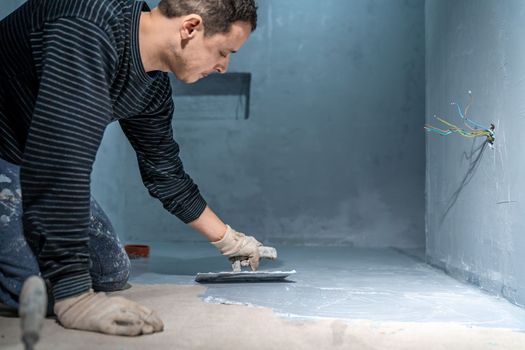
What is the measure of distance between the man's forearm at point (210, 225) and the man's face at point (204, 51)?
504 mm

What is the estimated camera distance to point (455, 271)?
6.63ft

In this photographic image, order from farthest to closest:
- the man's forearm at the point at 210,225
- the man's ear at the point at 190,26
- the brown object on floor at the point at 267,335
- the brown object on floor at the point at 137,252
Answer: the brown object on floor at the point at 137,252 < the man's forearm at the point at 210,225 < the man's ear at the point at 190,26 < the brown object on floor at the point at 267,335

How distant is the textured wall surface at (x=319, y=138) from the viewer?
13.4 feet

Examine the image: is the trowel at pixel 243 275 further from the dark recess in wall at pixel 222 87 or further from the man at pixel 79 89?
the dark recess in wall at pixel 222 87

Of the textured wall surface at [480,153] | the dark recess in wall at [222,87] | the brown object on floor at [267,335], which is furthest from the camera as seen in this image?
the dark recess in wall at [222,87]

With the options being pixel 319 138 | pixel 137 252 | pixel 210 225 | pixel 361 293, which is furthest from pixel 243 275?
pixel 319 138

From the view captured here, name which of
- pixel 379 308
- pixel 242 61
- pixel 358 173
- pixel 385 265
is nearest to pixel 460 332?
pixel 379 308

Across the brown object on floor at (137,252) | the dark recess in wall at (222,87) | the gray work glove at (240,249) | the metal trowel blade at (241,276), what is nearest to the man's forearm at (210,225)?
the gray work glove at (240,249)

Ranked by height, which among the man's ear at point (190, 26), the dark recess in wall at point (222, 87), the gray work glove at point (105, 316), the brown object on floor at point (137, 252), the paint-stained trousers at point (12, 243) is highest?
the dark recess in wall at point (222, 87)

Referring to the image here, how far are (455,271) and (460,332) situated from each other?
98cm

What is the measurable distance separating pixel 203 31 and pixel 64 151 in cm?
45

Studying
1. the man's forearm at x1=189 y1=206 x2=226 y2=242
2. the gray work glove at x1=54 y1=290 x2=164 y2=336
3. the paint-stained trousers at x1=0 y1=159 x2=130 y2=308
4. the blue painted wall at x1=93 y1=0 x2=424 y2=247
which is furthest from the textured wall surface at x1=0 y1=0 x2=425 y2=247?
the gray work glove at x1=54 y1=290 x2=164 y2=336

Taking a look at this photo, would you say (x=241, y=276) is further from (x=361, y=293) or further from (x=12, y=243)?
(x=12, y=243)

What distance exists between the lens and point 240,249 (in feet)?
5.65
